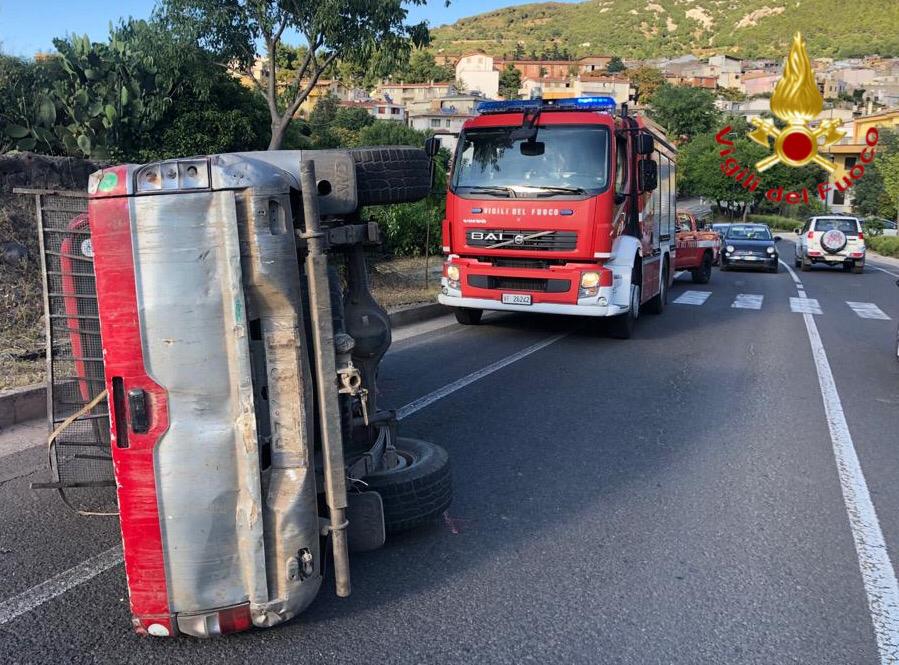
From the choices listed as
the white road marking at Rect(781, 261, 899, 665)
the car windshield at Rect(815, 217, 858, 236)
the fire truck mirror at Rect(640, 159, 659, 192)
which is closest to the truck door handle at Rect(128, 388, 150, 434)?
the white road marking at Rect(781, 261, 899, 665)

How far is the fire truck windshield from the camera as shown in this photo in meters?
9.25

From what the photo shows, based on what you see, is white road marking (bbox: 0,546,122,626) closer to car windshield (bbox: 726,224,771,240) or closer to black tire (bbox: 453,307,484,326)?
black tire (bbox: 453,307,484,326)

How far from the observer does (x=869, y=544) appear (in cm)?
400

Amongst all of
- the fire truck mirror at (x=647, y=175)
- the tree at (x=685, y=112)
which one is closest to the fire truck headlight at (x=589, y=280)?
the fire truck mirror at (x=647, y=175)

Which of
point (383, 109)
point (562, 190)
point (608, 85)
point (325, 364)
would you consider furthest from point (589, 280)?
point (608, 85)

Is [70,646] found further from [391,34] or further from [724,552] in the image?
[391,34]

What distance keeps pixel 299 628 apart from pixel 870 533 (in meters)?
3.02

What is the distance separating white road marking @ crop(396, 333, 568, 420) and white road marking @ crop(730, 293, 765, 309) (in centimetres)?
641

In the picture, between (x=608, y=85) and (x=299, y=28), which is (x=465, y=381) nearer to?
(x=299, y=28)

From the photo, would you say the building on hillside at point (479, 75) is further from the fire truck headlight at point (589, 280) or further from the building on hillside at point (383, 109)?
the fire truck headlight at point (589, 280)

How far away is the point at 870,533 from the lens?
413 centimetres

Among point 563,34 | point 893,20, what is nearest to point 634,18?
point 563,34

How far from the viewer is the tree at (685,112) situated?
82438 millimetres

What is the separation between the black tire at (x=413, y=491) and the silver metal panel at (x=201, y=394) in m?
0.87
